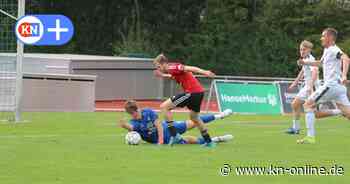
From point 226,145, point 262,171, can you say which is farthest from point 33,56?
point 262,171

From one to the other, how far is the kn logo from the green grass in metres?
3.18

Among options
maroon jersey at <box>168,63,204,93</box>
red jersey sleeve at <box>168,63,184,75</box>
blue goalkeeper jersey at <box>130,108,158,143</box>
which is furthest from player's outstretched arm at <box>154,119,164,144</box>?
red jersey sleeve at <box>168,63,184,75</box>

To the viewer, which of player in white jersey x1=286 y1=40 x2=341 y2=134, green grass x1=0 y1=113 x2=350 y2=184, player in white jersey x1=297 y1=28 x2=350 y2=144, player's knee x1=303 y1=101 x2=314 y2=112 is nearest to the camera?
green grass x1=0 y1=113 x2=350 y2=184

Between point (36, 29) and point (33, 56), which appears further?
point (33, 56)

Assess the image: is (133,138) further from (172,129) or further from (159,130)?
(172,129)

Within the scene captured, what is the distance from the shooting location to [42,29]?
26.2 m

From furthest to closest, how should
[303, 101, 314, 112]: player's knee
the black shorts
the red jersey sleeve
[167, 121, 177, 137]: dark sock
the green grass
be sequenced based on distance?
1. [303, 101, 314, 112]: player's knee
2. [167, 121, 177, 137]: dark sock
3. the black shorts
4. the red jersey sleeve
5. the green grass

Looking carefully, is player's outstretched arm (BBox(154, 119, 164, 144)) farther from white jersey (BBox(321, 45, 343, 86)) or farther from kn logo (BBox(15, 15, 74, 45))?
kn logo (BBox(15, 15, 74, 45))

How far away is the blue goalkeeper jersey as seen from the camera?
57.8 feet

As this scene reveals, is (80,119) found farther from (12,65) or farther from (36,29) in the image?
(12,65)

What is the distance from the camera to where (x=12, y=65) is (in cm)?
3359

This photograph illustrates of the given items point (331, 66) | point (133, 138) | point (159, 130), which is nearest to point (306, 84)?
point (331, 66)

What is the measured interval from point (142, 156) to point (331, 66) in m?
4.62

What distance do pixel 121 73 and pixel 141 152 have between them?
94.9 ft
